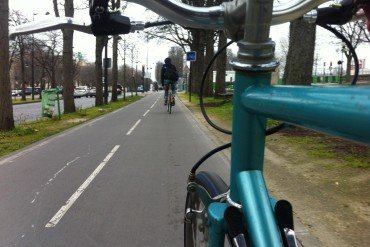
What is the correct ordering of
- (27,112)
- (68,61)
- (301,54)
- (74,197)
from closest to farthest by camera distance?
1. (74,197)
2. (301,54)
3. (68,61)
4. (27,112)

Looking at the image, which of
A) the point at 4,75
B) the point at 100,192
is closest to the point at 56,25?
the point at 100,192

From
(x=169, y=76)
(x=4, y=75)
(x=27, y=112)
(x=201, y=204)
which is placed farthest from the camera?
(x=27, y=112)

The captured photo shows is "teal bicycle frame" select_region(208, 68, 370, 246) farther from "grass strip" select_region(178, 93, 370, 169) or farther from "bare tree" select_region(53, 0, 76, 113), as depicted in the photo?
"bare tree" select_region(53, 0, 76, 113)

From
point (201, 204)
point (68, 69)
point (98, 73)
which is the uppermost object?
point (68, 69)

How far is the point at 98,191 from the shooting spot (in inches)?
248

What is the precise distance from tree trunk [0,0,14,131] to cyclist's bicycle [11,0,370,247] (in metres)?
12.3

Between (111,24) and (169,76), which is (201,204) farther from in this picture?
(169,76)

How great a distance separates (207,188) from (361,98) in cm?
132

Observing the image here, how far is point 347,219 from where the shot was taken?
181 inches

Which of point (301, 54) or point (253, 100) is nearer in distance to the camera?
point (253, 100)

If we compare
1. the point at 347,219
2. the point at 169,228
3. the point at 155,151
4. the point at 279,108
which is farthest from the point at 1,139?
the point at 279,108

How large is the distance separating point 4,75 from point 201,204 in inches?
494

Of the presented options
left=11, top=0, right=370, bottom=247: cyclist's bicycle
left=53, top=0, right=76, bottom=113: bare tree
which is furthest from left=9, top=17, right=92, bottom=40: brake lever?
left=53, top=0, right=76, bottom=113: bare tree

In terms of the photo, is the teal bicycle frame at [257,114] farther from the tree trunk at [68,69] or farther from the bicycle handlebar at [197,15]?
the tree trunk at [68,69]
